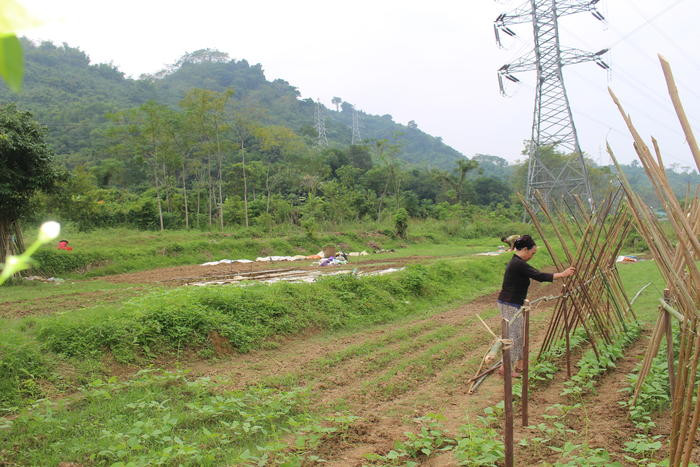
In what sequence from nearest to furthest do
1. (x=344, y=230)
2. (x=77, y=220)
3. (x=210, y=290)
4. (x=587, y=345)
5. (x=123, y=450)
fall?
(x=123, y=450)
(x=587, y=345)
(x=210, y=290)
(x=77, y=220)
(x=344, y=230)

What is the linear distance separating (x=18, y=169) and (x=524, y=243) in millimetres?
13621

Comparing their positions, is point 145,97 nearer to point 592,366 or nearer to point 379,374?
point 379,374

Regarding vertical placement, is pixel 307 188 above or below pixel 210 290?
above

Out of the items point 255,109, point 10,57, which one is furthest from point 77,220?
point 10,57

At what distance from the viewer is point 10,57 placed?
536 mm

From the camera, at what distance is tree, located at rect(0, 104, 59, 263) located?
1314 cm

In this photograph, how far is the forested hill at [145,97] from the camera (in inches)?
1553

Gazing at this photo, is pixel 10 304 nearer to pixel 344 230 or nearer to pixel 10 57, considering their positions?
pixel 10 57

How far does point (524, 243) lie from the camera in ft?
21.7

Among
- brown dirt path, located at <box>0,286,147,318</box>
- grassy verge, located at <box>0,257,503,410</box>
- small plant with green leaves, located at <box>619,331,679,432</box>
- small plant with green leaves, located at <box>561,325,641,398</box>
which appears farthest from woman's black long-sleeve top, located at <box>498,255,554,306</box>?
brown dirt path, located at <box>0,286,147,318</box>

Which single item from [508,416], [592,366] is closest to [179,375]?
[508,416]

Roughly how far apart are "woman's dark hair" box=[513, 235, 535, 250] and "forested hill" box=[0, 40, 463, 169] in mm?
17359

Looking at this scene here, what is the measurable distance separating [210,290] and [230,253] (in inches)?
572

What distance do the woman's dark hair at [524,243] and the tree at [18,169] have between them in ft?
42.1
